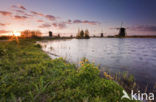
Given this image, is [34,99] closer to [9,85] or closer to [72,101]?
[72,101]

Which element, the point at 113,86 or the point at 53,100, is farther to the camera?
the point at 113,86

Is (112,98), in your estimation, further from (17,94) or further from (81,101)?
(17,94)

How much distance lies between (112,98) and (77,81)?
213cm

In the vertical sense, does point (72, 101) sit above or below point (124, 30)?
below

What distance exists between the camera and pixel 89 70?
214 inches

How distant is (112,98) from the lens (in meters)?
3.71

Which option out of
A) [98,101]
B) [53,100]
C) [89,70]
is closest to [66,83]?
[53,100]

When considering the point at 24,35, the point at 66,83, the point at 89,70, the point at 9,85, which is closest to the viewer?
the point at 9,85

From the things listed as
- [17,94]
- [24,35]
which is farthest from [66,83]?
[24,35]

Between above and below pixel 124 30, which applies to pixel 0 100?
below

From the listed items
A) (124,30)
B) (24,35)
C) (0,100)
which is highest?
(124,30)

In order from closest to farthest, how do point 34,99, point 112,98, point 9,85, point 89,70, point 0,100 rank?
point 0,100
point 34,99
point 112,98
point 9,85
point 89,70

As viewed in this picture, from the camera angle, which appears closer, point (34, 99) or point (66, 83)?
point (34, 99)

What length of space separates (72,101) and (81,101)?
42cm
